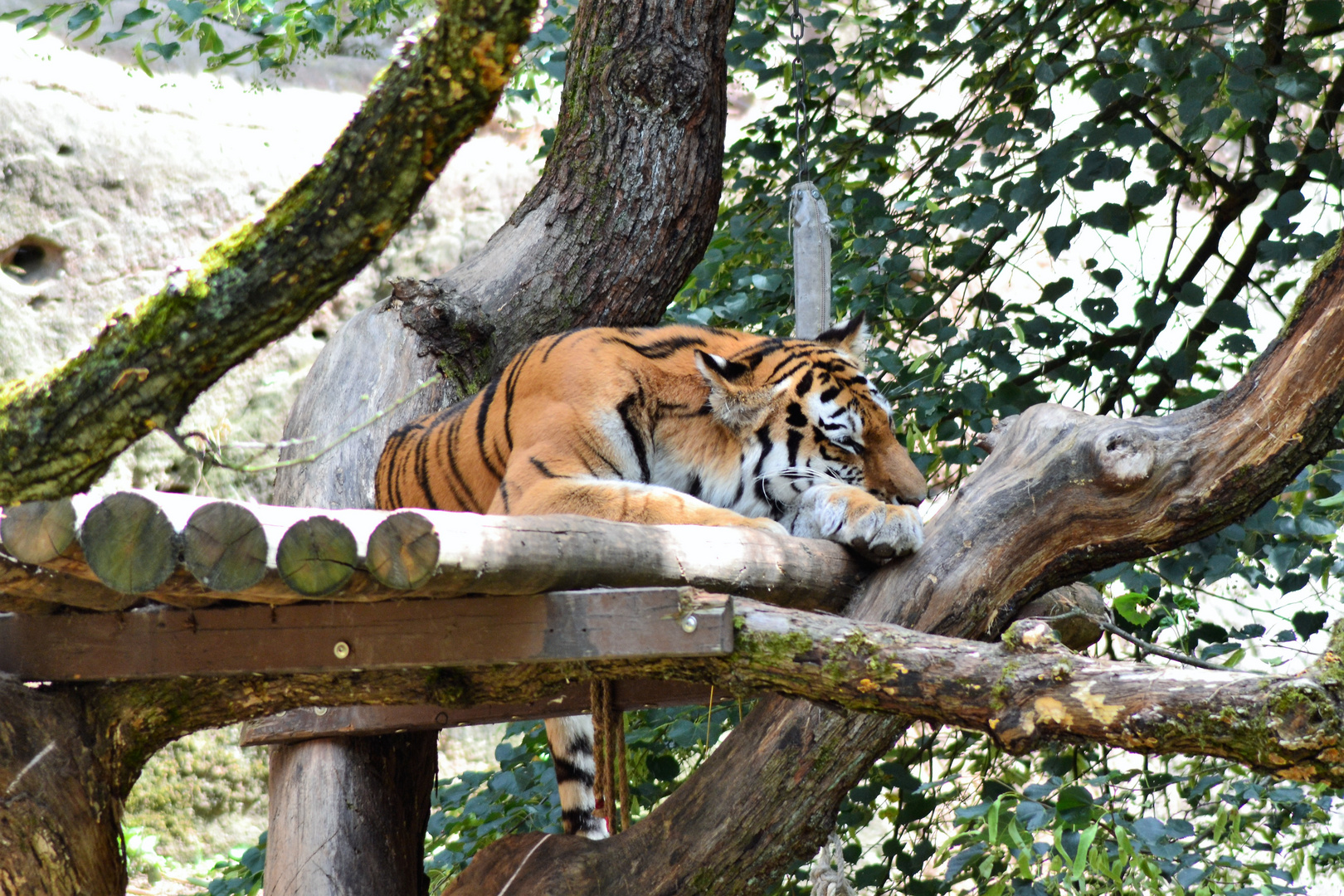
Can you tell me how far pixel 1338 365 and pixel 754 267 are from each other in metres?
2.40

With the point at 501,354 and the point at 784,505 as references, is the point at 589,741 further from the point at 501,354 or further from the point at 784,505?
the point at 501,354

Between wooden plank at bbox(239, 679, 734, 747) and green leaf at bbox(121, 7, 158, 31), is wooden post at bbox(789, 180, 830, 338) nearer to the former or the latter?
wooden plank at bbox(239, 679, 734, 747)

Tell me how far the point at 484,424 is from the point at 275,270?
6.20 feet

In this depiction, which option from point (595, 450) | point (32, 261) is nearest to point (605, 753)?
point (595, 450)

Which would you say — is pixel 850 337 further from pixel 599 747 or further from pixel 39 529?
pixel 39 529

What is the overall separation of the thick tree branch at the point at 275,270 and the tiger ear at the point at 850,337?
2091mm

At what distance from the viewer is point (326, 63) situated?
29.6 ft

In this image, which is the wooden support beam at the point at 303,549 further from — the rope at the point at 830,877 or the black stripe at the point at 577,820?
the black stripe at the point at 577,820

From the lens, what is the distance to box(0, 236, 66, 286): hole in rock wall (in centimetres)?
723

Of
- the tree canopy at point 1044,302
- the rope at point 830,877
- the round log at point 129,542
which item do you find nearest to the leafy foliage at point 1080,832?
the tree canopy at point 1044,302

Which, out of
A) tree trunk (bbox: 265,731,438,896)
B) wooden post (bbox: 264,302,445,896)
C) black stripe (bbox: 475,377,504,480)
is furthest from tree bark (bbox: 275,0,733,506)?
tree trunk (bbox: 265,731,438,896)

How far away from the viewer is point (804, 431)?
290 cm

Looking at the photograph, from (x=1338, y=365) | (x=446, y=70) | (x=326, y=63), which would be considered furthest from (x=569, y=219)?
(x=326, y=63)

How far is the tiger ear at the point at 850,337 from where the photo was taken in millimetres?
3227
